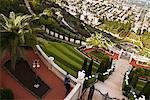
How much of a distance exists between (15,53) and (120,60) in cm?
1631

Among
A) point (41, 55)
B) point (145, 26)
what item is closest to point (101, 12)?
point (145, 26)

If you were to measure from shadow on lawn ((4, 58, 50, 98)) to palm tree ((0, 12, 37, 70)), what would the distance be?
0.54 meters

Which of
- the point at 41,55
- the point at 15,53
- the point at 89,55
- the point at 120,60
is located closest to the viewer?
the point at 15,53

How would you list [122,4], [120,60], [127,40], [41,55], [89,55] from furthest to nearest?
[122,4]
[127,40]
[120,60]
[89,55]
[41,55]

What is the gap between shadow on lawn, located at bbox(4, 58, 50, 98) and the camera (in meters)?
15.2

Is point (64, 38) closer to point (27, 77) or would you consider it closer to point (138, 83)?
point (138, 83)

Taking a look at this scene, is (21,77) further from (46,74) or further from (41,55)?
(41,55)

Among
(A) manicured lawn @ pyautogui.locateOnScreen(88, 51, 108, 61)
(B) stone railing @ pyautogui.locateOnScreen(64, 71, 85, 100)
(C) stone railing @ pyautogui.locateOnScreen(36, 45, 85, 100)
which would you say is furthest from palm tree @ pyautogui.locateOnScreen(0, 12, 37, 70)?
(A) manicured lawn @ pyautogui.locateOnScreen(88, 51, 108, 61)

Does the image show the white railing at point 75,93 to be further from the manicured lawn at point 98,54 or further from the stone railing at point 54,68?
the manicured lawn at point 98,54

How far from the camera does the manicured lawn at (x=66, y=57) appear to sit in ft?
70.8

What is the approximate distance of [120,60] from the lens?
29.1m

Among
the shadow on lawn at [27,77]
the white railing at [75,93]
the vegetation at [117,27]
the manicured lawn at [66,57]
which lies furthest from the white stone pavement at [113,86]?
the vegetation at [117,27]

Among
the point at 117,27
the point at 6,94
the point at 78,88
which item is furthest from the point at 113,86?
the point at 117,27

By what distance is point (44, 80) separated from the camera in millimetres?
16531
